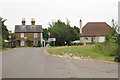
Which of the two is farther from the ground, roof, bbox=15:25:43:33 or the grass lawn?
roof, bbox=15:25:43:33

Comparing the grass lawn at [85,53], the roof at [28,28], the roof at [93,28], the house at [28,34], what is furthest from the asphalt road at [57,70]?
the roof at [93,28]

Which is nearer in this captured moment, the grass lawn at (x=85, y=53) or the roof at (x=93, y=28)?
the grass lawn at (x=85, y=53)

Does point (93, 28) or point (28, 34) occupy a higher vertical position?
point (93, 28)

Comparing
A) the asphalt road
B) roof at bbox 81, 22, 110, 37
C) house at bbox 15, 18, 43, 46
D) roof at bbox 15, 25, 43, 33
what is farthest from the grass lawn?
roof at bbox 81, 22, 110, 37

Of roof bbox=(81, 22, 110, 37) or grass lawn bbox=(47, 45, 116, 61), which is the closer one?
grass lawn bbox=(47, 45, 116, 61)

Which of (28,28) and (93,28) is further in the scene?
(93,28)

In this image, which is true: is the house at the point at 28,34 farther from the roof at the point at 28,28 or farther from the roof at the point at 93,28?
the roof at the point at 93,28

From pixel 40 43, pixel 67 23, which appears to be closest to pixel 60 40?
pixel 67 23

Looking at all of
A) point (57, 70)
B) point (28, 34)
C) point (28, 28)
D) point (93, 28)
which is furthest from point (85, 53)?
point (93, 28)

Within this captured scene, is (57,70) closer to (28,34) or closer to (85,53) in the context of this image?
(85,53)

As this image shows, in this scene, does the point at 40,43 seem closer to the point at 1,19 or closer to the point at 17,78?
the point at 1,19

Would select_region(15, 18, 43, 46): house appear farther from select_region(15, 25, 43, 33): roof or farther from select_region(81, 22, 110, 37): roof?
select_region(81, 22, 110, 37): roof

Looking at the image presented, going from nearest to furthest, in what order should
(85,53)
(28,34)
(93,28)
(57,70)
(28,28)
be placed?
(57,70), (85,53), (28,34), (28,28), (93,28)

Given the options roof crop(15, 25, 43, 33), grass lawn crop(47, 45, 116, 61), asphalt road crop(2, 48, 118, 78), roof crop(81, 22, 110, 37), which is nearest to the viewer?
asphalt road crop(2, 48, 118, 78)
